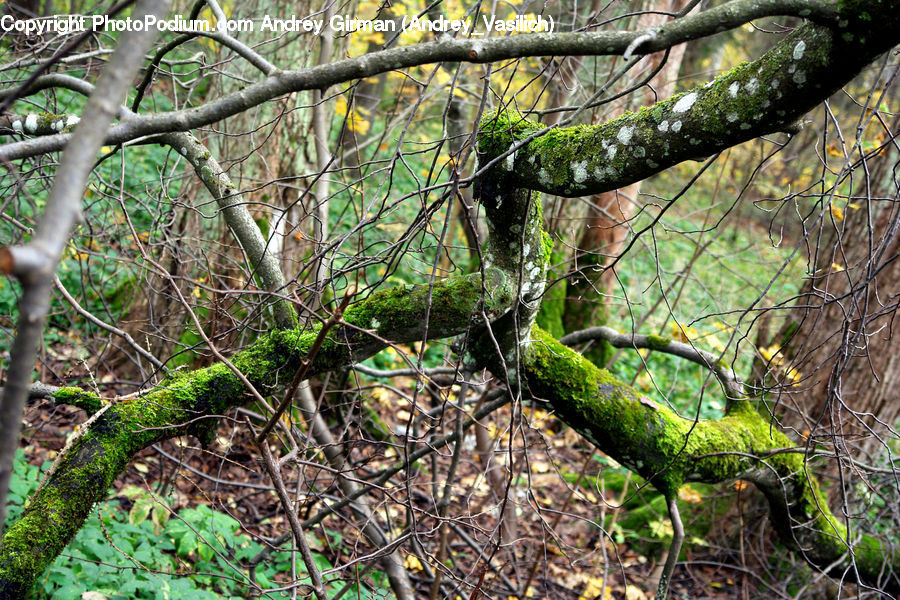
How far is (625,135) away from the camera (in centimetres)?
217

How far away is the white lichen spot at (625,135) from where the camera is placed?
216cm

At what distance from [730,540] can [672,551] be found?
2.55 m

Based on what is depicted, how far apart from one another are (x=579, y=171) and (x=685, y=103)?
44cm

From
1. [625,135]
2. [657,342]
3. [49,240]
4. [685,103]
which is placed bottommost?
[657,342]

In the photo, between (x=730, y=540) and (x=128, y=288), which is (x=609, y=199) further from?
(x=128, y=288)

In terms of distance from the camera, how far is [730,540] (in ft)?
16.7

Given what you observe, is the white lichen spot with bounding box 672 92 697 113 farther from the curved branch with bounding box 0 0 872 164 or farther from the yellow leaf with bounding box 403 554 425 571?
the yellow leaf with bounding box 403 554 425 571

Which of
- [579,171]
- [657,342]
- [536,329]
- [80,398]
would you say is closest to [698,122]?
[579,171]

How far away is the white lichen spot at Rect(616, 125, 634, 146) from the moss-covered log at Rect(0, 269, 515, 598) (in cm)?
73

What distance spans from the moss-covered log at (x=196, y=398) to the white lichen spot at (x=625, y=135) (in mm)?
732

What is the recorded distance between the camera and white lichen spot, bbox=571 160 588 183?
228cm

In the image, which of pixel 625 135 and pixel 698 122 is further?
pixel 625 135

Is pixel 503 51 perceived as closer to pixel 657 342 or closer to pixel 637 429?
pixel 637 429

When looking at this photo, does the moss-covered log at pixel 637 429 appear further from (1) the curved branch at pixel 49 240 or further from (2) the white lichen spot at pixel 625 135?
(1) the curved branch at pixel 49 240
